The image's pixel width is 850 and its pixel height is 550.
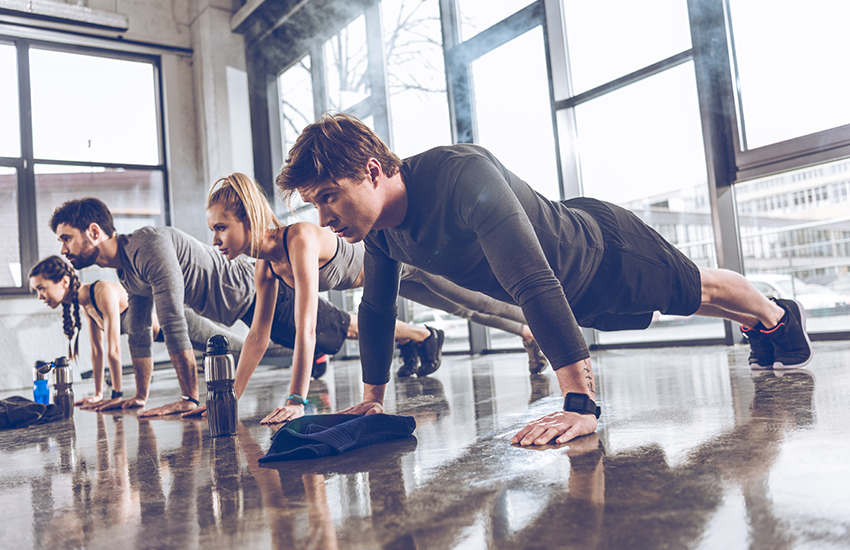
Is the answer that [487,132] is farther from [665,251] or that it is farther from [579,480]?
[579,480]

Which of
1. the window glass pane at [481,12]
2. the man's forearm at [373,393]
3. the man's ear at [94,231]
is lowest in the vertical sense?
the man's forearm at [373,393]

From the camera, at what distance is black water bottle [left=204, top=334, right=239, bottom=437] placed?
1522 millimetres

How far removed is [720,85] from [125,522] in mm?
3154

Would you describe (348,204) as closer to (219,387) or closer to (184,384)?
(219,387)

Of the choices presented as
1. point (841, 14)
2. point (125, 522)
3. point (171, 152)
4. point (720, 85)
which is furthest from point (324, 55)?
point (125, 522)

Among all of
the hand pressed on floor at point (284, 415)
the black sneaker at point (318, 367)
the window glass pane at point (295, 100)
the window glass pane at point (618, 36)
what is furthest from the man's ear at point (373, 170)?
the window glass pane at point (295, 100)

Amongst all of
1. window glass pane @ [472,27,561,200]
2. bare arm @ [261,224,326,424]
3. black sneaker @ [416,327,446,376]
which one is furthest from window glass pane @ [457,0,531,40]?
bare arm @ [261,224,326,424]

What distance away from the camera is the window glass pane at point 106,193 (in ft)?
17.9

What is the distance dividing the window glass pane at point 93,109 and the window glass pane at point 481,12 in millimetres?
3485

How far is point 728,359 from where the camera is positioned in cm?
237

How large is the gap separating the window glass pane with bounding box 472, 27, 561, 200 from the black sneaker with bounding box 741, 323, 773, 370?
6.94 ft

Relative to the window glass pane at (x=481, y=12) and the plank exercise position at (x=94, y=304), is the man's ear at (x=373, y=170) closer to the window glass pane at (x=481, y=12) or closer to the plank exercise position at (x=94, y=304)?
the plank exercise position at (x=94, y=304)

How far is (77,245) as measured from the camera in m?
2.45

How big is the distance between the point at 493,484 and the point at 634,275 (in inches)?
31.1
